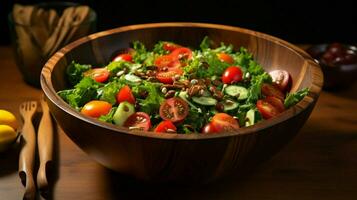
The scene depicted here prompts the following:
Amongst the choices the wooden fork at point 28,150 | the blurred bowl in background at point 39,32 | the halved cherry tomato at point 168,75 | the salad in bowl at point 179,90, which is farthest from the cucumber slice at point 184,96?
the blurred bowl in background at point 39,32

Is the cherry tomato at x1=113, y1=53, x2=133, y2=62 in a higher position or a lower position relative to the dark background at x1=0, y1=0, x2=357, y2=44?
higher

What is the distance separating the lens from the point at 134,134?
0.99m

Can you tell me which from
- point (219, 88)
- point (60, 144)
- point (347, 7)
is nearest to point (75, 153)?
point (60, 144)

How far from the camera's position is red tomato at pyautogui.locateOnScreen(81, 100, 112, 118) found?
1.23m

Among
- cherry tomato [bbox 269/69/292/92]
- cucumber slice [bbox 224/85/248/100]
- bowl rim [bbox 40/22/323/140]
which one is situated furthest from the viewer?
cherry tomato [bbox 269/69/292/92]

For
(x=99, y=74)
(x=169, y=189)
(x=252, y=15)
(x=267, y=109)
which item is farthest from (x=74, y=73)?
(x=252, y=15)

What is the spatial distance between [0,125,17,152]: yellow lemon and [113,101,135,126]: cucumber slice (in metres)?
0.33

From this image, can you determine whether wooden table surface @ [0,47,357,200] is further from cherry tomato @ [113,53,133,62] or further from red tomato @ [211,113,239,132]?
cherry tomato @ [113,53,133,62]

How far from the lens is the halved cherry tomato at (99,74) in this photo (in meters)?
1.44

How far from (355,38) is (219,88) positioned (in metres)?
1.37

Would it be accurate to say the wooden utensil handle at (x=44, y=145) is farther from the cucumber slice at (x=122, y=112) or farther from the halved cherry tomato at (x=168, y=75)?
the halved cherry tomato at (x=168, y=75)

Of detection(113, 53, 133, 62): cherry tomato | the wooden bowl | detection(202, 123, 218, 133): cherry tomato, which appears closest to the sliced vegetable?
detection(202, 123, 218, 133): cherry tomato

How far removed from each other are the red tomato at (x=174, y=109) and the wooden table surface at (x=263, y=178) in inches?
7.0

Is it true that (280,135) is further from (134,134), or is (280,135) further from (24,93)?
(24,93)
